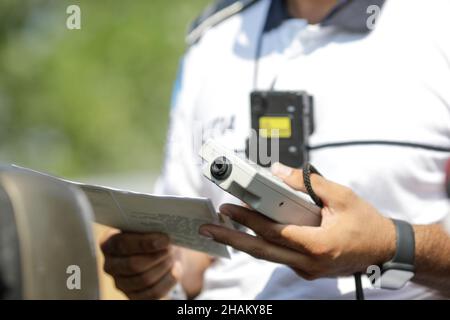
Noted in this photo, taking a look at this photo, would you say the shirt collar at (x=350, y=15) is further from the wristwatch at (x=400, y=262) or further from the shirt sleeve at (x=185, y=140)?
the wristwatch at (x=400, y=262)

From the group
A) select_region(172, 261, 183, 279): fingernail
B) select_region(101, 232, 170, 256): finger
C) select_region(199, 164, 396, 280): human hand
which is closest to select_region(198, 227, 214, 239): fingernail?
select_region(199, 164, 396, 280): human hand

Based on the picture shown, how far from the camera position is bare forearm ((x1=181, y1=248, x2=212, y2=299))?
2.26 m

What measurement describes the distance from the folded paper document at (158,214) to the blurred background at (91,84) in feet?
18.4

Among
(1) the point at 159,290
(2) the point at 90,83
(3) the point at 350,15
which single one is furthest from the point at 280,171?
(2) the point at 90,83

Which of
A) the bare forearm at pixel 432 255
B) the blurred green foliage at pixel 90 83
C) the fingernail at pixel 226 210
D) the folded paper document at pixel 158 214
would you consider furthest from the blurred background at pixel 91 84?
the fingernail at pixel 226 210

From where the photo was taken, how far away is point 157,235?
6.38 feet

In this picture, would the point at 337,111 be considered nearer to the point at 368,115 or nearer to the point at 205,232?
the point at 368,115

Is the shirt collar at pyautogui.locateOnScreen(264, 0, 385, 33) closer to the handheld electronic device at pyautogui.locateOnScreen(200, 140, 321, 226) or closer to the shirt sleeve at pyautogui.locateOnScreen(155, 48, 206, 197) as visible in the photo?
the shirt sleeve at pyautogui.locateOnScreen(155, 48, 206, 197)

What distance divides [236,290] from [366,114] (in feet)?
1.52

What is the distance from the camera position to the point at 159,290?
2.15 metres

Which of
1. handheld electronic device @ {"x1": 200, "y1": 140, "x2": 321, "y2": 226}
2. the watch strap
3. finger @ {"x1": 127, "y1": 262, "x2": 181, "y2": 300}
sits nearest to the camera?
handheld electronic device @ {"x1": 200, "y1": 140, "x2": 321, "y2": 226}

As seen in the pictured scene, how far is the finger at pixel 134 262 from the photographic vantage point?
81.0 inches

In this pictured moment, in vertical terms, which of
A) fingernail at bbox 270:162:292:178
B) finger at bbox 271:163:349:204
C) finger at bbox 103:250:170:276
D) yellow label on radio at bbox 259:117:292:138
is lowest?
finger at bbox 103:250:170:276
